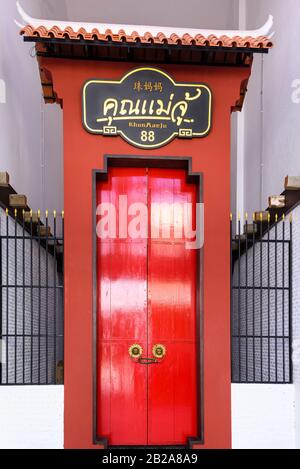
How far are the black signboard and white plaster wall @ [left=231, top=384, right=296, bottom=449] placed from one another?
8.55 feet

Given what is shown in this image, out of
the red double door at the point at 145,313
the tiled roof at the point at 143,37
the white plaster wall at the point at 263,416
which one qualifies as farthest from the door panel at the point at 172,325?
the tiled roof at the point at 143,37

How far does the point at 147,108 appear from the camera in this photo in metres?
4.09

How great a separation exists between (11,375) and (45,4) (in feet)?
21.9

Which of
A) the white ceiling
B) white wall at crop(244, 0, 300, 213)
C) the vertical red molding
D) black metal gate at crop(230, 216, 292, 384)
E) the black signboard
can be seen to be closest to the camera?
the vertical red molding

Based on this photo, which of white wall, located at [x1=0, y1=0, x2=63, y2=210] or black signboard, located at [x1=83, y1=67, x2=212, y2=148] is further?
white wall, located at [x1=0, y1=0, x2=63, y2=210]

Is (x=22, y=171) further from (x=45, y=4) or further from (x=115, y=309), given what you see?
(x=45, y=4)

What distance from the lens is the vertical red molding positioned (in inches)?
155

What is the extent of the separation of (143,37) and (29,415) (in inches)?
146

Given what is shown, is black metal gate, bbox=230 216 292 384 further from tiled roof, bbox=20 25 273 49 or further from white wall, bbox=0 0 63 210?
white wall, bbox=0 0 63 210

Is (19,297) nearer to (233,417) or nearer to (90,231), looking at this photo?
(90,231)

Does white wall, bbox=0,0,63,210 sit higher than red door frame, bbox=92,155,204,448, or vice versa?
white wall, bbox=0,0,63,210

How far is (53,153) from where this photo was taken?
8383mm

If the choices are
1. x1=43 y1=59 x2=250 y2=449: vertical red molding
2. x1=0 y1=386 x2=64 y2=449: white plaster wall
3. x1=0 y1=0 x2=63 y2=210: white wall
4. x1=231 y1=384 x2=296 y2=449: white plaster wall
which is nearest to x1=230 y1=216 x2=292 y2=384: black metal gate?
x1=231 y1=384 x2=296 y2=449: white plaster wall

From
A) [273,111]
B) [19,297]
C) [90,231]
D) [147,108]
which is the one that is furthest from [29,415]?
[273,111]
